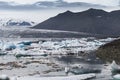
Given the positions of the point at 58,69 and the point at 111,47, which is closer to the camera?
the point at 58,69

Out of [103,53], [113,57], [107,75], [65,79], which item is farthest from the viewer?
[103,53]

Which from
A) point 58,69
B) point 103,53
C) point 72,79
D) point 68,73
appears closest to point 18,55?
point 103,53

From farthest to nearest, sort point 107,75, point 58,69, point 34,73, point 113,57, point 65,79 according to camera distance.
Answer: point 113,57, point 58,69, point 34,73, point 107,75, point 65,79

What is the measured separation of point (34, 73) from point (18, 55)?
2193 cm

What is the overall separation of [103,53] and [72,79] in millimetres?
27988

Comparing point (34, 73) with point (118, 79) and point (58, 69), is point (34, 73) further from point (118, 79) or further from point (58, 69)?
point (118, 79)

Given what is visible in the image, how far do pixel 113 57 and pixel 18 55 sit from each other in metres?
14.3

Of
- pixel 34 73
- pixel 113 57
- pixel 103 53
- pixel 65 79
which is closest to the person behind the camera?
pixel 65 79

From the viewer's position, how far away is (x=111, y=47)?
197ft

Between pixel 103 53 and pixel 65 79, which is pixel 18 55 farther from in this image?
pixel 65 79

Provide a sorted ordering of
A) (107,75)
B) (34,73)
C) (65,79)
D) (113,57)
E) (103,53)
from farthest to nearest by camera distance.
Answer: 1. (103,53)
2. (113,57)
3. (34,73)
4. (107,75)
5. (65,79)

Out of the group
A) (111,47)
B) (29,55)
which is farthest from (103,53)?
(29,55)

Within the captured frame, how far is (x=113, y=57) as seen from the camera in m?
51.7

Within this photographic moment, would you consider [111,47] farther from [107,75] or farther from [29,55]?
[107,75]
